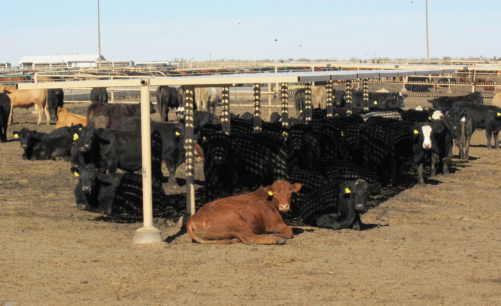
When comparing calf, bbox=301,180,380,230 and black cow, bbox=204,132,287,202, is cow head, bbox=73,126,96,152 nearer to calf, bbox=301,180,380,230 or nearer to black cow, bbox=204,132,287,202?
black cow, bbox=204,132,287,202

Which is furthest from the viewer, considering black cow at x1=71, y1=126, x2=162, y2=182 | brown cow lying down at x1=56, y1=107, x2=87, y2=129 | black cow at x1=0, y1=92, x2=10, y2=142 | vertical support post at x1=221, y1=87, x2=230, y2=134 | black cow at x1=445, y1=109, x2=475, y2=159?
brown cow lying down at x1=56, y1=107, x2=87, y2=129

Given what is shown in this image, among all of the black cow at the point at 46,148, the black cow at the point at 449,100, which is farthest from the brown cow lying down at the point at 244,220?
the black cow at the point at 449,100

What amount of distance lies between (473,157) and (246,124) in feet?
23.1

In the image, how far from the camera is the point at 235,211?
6.96 metres

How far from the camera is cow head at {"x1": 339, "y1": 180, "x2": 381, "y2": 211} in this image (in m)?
7.70

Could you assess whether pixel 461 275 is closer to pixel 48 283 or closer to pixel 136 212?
pixel 48 283

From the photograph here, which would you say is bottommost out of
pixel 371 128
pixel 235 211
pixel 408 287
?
pixel 408 287

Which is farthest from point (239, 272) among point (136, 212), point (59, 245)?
point (136, 212)

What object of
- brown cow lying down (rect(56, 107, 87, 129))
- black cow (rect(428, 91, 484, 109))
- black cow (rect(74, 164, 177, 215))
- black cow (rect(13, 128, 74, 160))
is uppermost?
black cow (rect(428, 91, 484, 109))

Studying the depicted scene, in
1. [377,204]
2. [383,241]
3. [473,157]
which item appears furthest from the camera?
[473,157]

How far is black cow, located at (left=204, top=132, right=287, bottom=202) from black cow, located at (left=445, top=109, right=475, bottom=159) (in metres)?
6.28

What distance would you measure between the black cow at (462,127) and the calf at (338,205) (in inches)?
263

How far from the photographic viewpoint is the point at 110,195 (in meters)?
9.13

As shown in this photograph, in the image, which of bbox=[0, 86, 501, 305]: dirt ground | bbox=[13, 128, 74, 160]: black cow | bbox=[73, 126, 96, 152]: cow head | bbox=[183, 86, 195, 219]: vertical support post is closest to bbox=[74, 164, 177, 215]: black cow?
bbox=[0, 86, 501, 305]: dirt ground
